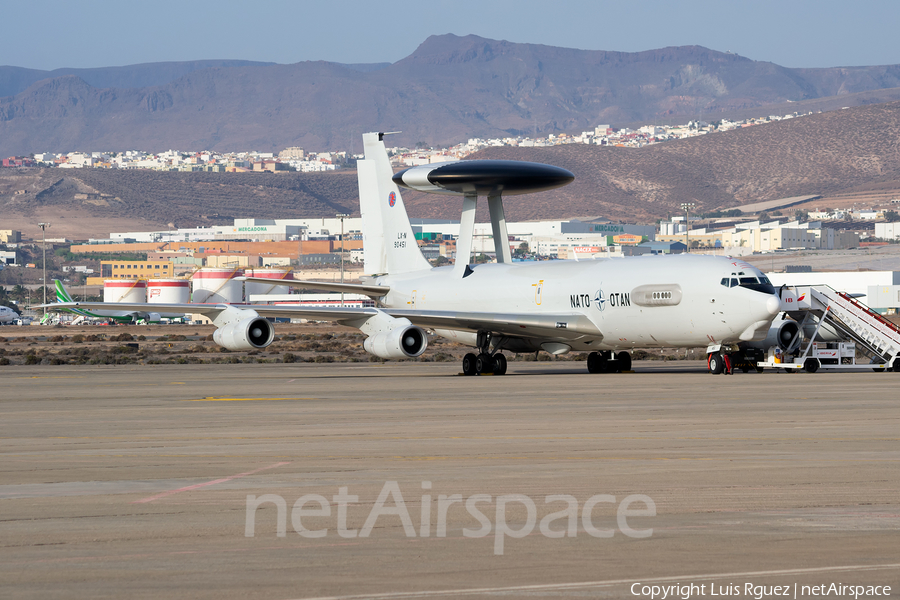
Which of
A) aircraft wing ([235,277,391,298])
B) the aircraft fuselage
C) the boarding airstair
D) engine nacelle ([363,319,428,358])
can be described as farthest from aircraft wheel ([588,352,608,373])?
aircraft wing ([235,277,391,298])

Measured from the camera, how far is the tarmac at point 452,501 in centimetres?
884

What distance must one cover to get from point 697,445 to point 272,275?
138821mm

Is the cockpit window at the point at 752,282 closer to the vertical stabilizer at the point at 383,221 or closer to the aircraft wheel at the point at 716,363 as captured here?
the aircraft wheel at the point at 716,363

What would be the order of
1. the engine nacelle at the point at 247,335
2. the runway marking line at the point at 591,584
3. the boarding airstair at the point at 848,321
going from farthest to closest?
1. the boarding airstair at the point at 848,321
2. the engine nacelle at the point at 247,335
3. the runway marking line at the point at 591,584

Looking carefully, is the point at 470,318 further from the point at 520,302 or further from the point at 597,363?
the point at 597,363

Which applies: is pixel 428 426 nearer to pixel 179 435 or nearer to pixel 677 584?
pixel 179 435

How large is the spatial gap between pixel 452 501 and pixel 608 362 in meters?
31.7

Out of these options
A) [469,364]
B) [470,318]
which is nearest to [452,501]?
[470,318]

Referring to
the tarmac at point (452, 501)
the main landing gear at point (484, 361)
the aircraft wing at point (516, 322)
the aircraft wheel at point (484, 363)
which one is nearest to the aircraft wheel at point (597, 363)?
the aircraft wing at point (516, 322)

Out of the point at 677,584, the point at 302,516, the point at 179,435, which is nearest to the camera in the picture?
the point at 677,584

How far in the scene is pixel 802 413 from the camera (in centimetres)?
2327

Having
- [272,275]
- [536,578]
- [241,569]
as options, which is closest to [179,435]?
[241,569]

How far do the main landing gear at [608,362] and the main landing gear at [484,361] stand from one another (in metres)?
3.61

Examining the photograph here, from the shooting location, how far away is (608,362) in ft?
142
